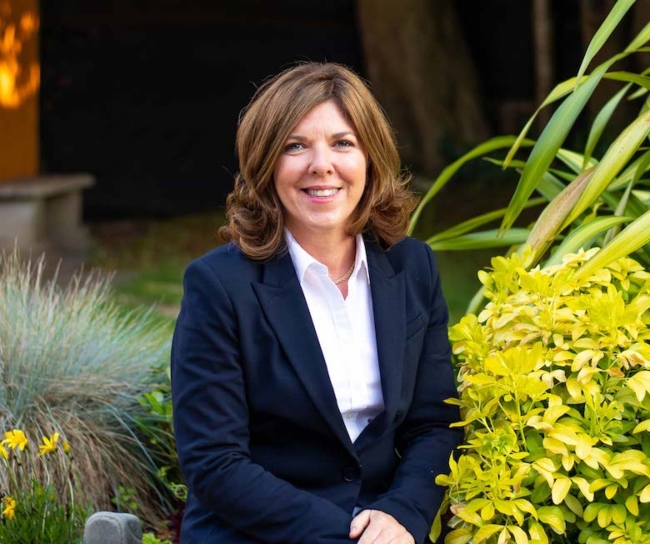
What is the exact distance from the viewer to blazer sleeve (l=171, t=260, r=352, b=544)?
239 cm

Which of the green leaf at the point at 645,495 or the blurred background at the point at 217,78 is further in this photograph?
the blurred background at the point at 217,78

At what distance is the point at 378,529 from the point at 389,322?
1.50 ft

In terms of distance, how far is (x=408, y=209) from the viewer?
Result: 281 centimetres

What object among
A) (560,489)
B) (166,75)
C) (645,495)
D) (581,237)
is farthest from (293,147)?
(166,75)

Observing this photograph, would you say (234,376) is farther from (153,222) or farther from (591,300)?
(153,222)

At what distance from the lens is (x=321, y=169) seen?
2.52m

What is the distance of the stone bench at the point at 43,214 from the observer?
8055 millimetres

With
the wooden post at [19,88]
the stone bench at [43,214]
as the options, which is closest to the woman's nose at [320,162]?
the stone bench at [43,214]

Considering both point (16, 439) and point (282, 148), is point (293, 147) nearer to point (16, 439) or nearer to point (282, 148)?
point (282, 148)

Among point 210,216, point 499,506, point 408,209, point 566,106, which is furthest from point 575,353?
point 210,216

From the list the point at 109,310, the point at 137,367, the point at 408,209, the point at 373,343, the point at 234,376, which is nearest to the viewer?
the point at 234,376

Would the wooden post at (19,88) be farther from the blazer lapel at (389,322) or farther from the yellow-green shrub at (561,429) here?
the yellow-green shrub at (561,429)

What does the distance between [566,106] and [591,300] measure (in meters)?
0.72

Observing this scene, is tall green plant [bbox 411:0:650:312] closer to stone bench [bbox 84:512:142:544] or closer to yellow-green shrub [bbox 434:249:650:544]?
yellow-green shrub [bbox 434:249:650:544]
